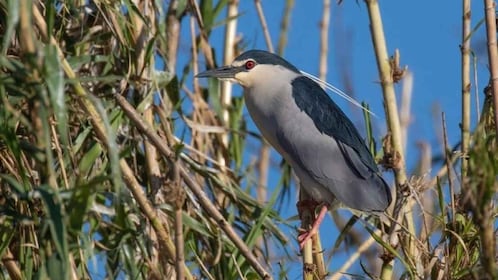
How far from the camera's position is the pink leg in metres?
2.56

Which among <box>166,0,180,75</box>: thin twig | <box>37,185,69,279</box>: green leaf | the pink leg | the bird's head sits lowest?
the pink leg

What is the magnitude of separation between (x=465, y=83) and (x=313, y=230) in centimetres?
59

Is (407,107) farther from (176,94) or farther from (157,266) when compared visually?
(157,266)

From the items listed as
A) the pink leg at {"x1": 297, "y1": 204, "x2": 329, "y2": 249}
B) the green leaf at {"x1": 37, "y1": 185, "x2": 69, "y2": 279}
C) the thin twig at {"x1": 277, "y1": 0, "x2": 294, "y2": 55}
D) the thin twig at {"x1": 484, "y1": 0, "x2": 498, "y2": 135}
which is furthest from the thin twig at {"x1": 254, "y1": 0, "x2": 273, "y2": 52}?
the green leaf at {"x1": 37, "y1": 185, "x2": 69, "y2": 279}

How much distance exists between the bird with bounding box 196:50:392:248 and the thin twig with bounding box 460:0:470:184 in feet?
2.26

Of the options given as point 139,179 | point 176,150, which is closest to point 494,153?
point 176,150

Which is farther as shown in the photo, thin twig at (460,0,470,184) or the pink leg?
the pink leg

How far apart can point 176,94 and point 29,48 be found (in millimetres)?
1430

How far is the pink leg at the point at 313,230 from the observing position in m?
2.56

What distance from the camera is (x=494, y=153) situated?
2039 millimetres

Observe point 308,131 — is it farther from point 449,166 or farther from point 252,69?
point 449,166

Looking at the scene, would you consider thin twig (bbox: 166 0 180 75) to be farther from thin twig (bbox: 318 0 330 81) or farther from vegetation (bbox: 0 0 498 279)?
thin twig (bbox: 318 0 330 81)

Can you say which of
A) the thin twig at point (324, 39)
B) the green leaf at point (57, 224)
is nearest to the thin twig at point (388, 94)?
the green leaf at point (57, 224)

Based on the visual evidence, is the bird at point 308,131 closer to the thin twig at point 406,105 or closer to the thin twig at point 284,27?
the thin twig at point 406,105
